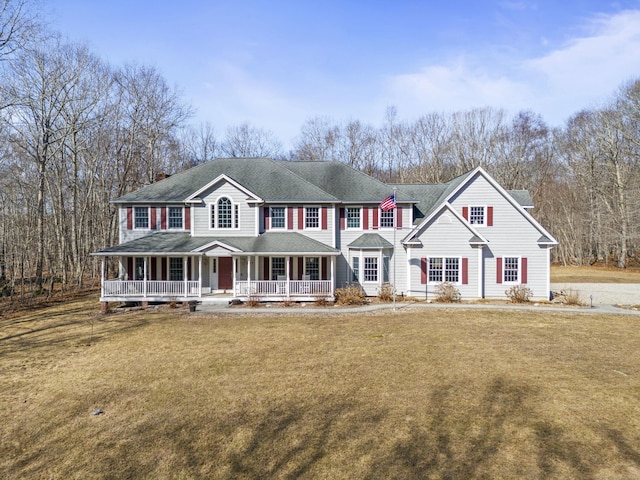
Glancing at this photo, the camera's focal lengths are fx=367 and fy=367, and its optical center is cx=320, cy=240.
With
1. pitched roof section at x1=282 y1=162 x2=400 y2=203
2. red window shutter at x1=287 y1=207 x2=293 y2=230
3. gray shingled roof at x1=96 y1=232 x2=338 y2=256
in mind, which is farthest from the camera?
pitched roof section at x1=282 y1=162 x2=400 y2=203

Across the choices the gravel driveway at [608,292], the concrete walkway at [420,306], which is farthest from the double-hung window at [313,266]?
the gravel driveway at [608,292]

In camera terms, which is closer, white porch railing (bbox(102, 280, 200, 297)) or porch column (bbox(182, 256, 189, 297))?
white porch railing (bbox(102, 280, 200, 297))

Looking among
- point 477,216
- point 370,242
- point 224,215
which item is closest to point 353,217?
point 370,242

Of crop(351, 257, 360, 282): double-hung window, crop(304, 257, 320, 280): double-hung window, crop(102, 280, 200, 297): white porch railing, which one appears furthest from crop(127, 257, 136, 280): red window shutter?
crop(351, 257, 360, 282): double-hung window

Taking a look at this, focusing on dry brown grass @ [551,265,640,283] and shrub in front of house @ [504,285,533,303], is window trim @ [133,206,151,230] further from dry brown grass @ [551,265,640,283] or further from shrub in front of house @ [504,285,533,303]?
dry brown grass @ [551,265,640,283]

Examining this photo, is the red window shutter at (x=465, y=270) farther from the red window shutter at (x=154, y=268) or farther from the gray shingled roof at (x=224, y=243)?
the red window shutter at (x=154, y=268)

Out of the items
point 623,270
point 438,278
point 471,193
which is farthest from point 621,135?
point 438,278

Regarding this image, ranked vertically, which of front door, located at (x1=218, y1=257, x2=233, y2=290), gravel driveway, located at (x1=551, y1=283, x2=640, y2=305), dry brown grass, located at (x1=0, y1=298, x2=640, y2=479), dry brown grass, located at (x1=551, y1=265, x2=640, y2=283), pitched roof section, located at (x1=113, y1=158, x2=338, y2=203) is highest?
pitched roof section, located at (x1=113, y1=158, x2=338, y2=203)
